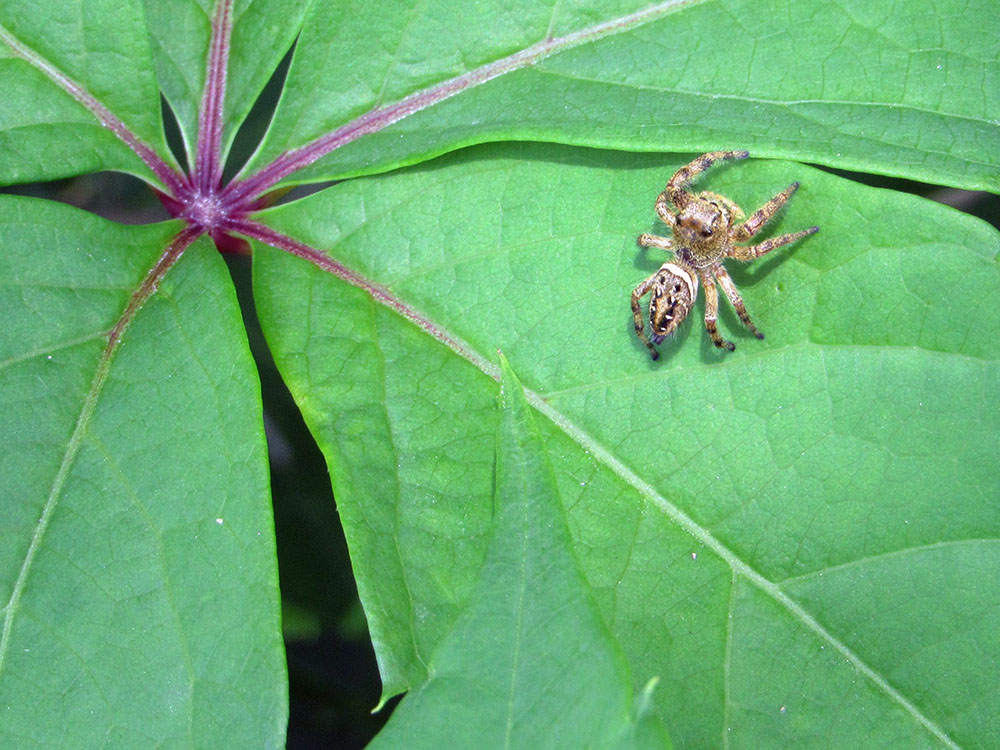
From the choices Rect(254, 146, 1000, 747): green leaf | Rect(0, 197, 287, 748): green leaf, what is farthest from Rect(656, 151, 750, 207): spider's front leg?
Rect(0, 197, 287, 748): green leaf

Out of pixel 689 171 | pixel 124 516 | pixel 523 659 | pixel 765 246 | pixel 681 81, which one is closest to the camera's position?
pixel 523 659

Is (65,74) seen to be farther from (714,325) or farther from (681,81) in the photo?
(714,325)

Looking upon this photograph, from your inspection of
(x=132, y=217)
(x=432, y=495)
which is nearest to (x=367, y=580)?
(x=432, y=495)

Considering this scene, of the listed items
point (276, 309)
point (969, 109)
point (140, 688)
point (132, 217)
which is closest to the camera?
point (140, 688)

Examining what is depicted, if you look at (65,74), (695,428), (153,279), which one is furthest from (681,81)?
(65,74)

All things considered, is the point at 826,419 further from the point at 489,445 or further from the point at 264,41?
the point at 264,41

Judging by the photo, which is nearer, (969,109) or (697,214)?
(969,109)

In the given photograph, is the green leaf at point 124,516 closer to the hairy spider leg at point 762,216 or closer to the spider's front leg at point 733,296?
the spider's front leg at point 733,296
